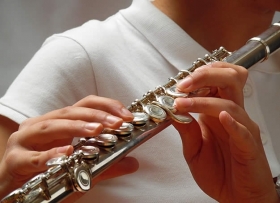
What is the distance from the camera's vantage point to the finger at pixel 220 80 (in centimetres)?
64

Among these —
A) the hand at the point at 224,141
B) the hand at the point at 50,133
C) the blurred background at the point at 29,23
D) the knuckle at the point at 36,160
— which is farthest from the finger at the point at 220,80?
the blurred background at the point at 29,23

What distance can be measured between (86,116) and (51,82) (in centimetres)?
20

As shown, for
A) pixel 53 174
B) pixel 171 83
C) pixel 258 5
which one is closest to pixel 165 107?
pixel 171 83

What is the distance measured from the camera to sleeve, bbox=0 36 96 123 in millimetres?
736

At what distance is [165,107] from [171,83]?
3.0 inches

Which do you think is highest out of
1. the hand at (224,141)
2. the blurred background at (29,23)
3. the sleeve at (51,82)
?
the blurred background at (29,23)

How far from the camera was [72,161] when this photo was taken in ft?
1.72

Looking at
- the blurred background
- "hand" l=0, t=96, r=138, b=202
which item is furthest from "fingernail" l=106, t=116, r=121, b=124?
the blurred background

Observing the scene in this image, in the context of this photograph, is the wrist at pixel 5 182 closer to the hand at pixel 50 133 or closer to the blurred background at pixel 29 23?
the hand at pixel 50 133

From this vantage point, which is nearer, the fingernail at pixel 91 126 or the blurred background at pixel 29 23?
the fingernail at pixel 91 126

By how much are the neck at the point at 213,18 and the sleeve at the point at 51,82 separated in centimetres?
20

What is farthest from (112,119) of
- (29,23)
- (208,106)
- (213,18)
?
(29,23)

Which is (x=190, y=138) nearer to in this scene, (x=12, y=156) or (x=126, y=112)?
(x=126, y=112)

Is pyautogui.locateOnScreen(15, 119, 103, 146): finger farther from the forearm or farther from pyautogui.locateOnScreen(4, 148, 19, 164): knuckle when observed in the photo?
the forearm
